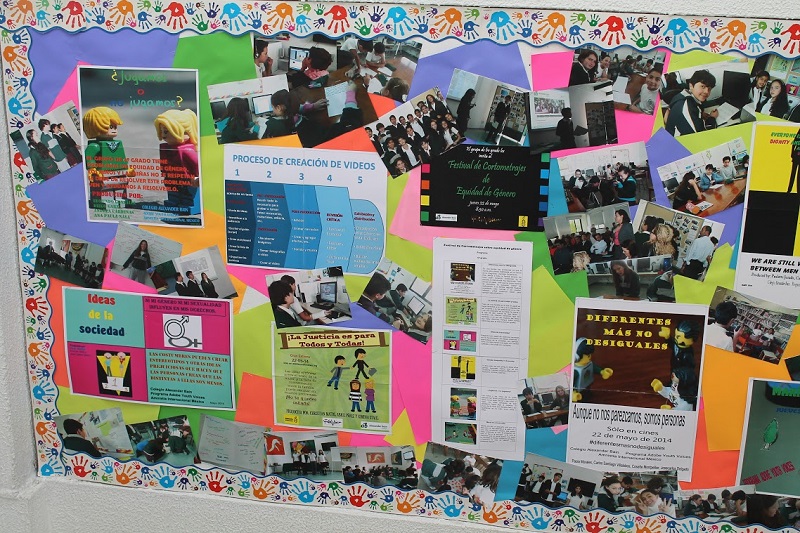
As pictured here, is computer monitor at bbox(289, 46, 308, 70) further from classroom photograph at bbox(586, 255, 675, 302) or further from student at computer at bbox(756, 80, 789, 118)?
student at computer at bbox(756, 80, 789, 118)

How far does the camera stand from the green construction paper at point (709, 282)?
1589 millimetres

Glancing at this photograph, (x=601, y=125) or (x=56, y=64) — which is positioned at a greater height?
(x=56, y=64)

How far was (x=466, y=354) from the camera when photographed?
1717 millimetres

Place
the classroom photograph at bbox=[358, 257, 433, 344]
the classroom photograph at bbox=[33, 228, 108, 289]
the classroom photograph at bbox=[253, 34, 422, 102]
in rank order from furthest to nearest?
the classroom photograph at bbox=[33, 228, 108, 289]
the classroom photograph at bbox=[358, 257, 433, 344]
the classroom photograph at bbox=[253, 34, 422, 102]

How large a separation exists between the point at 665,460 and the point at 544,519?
32 cm

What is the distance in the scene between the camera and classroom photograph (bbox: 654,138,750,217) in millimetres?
1543

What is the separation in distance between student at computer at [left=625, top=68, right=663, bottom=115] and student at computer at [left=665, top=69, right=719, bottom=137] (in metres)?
0.04

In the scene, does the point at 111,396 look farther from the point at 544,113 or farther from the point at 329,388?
the point at 544,113

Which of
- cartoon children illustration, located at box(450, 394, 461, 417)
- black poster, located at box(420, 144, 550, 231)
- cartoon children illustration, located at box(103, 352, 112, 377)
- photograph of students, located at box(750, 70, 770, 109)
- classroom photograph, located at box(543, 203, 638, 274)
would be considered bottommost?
cartoon children illustration, located at box(450, 394, 461, 417)

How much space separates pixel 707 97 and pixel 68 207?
1.47 meters

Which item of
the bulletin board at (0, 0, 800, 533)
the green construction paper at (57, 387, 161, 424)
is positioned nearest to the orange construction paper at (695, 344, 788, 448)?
the bulletin board at (0, 0, 800, 533)

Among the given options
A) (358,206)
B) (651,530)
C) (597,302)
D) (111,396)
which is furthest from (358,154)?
(651,530)

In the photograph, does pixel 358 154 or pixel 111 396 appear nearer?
pixel 358 154

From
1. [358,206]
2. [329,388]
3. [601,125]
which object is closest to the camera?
[601,125]
